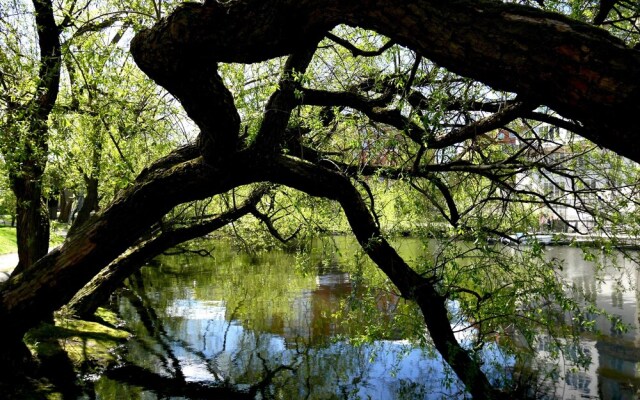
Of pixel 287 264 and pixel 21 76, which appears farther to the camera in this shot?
pixel 287 264

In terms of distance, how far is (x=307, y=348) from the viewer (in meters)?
9.56

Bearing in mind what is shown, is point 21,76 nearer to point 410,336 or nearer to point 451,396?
point 410,336

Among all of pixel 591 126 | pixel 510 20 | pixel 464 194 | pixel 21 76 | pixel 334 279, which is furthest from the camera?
pixel 334 279

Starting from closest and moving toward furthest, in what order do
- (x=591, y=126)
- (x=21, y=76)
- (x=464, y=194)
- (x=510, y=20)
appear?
(x=591, y=126) → (x=510, y=20) → (x=21, y=76) → (x=464, y=194)

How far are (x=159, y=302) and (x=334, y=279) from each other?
18.0 ft

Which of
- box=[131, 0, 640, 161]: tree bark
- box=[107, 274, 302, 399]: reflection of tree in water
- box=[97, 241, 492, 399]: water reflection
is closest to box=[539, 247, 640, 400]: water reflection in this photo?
box=[97, 241, 492, 399]: water reflection

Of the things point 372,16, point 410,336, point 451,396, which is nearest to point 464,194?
point 410,336

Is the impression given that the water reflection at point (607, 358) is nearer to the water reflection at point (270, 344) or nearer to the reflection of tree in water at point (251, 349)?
the water reflection at point (270, 344)

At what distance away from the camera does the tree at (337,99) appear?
204 cm

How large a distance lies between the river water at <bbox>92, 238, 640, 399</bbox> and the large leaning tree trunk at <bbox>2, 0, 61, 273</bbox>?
236 centimetres

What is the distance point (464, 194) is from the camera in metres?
7.09

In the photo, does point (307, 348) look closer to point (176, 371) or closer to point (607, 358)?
point (176, 371)

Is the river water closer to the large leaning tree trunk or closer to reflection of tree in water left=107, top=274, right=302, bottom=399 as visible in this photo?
reflection of tree in water left=107, top=274, right=302, bottom=399

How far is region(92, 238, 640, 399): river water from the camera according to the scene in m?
7.15
